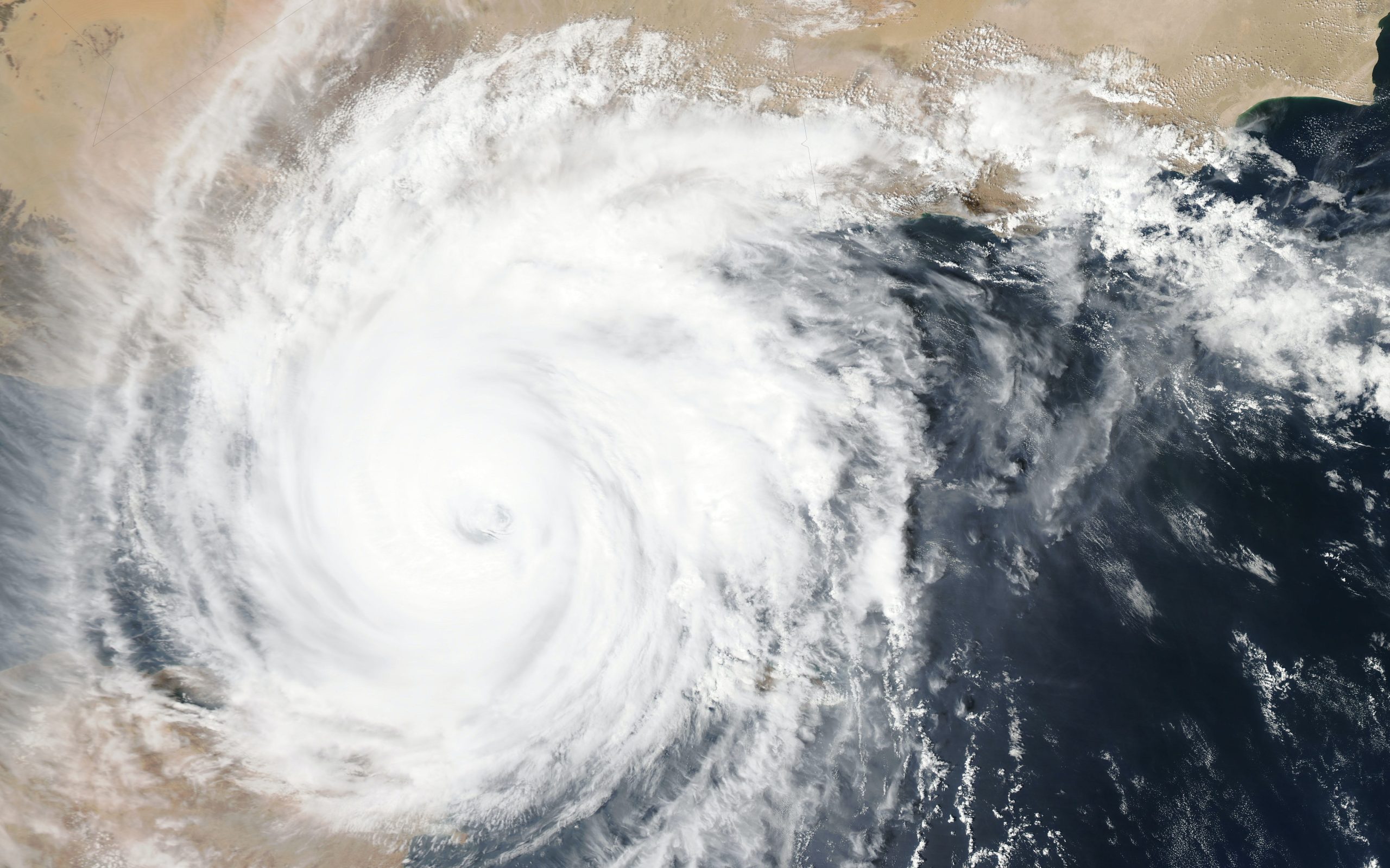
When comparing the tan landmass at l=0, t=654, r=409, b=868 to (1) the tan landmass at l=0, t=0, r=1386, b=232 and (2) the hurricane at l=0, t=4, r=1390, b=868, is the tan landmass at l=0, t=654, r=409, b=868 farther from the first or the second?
(1) the tan landmass at l=0, t=0, r=1386, b=232

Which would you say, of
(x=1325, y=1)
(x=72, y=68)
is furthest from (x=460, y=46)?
(x=1325, y=1)

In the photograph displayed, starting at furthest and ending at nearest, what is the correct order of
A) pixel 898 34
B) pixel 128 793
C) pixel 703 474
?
1. pixel 898 34
2. pixel 703 474
3. pixel 128 793

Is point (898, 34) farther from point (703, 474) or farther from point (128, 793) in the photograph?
point (128, 793)

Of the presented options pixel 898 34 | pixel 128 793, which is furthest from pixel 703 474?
pixel 128 793

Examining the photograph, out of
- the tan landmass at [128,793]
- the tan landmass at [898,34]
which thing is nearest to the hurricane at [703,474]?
the tan landmass at [128,793]

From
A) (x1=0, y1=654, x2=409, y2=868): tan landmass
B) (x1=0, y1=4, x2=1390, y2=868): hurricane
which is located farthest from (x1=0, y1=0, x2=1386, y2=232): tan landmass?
(x1=0, y1=654, x2=409, y2=868): tan landmass

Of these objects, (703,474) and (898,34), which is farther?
(898,34)

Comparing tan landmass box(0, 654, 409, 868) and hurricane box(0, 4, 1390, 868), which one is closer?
tan landmass box(0, 654, 409, 868)

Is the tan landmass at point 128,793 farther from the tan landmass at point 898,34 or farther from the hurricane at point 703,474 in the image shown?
the tan landmass at point 898,34

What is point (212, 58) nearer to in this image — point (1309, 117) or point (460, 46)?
point (460, 46)
